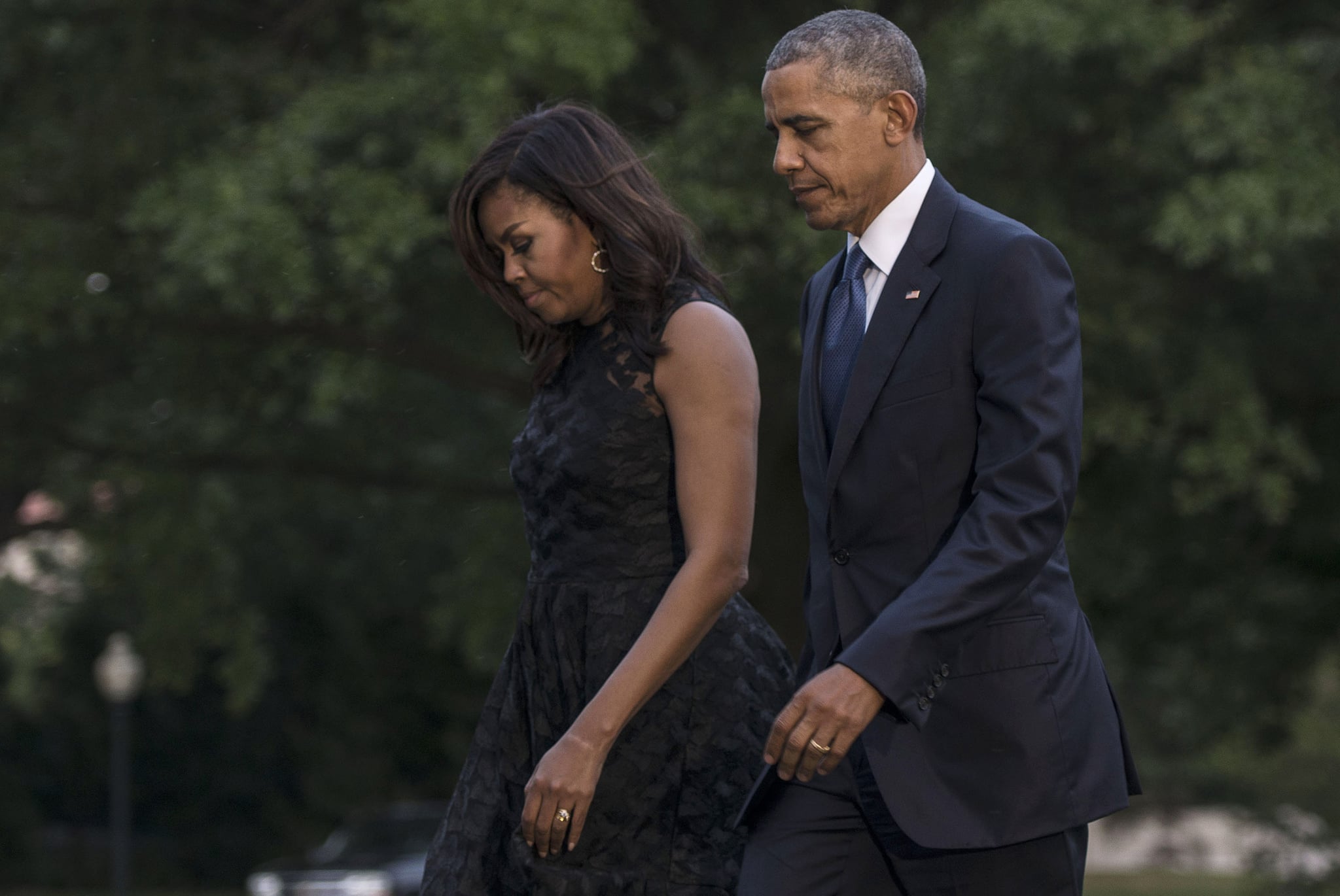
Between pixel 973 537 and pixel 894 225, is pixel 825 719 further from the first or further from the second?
pixel 894 225

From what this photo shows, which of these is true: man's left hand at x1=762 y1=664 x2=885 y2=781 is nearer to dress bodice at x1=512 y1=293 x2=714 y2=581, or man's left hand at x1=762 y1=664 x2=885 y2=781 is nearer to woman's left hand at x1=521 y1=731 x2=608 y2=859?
woman's left hand at x1=521 y1=731 x2=608 y2=859

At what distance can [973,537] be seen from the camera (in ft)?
8.72

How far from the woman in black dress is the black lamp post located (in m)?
17.5

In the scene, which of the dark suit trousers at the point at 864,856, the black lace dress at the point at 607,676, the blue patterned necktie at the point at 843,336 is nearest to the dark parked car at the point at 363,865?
the black lace dress at the point at 607,676

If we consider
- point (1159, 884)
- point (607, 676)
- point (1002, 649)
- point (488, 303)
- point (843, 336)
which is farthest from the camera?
point (1159, 884)

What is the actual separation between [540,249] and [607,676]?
75 cm

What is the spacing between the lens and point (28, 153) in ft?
38.1

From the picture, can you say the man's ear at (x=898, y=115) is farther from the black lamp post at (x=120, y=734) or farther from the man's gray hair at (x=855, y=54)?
the black lamp post at (x=120, y=734)

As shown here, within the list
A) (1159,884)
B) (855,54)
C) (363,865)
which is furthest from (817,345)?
(1159,884)

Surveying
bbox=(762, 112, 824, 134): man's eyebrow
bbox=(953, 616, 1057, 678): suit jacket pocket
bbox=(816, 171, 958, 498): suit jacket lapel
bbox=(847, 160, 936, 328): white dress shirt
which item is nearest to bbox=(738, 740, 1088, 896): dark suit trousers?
bbox=(953, 616, 1057, 678): suit jacket pocket

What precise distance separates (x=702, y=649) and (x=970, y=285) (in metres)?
0.90

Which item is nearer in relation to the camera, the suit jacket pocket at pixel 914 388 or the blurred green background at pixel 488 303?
the suit jacket pocket at pixel 914 388

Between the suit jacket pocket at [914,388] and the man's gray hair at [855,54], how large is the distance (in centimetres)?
39

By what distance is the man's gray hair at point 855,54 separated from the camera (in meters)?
2.89
